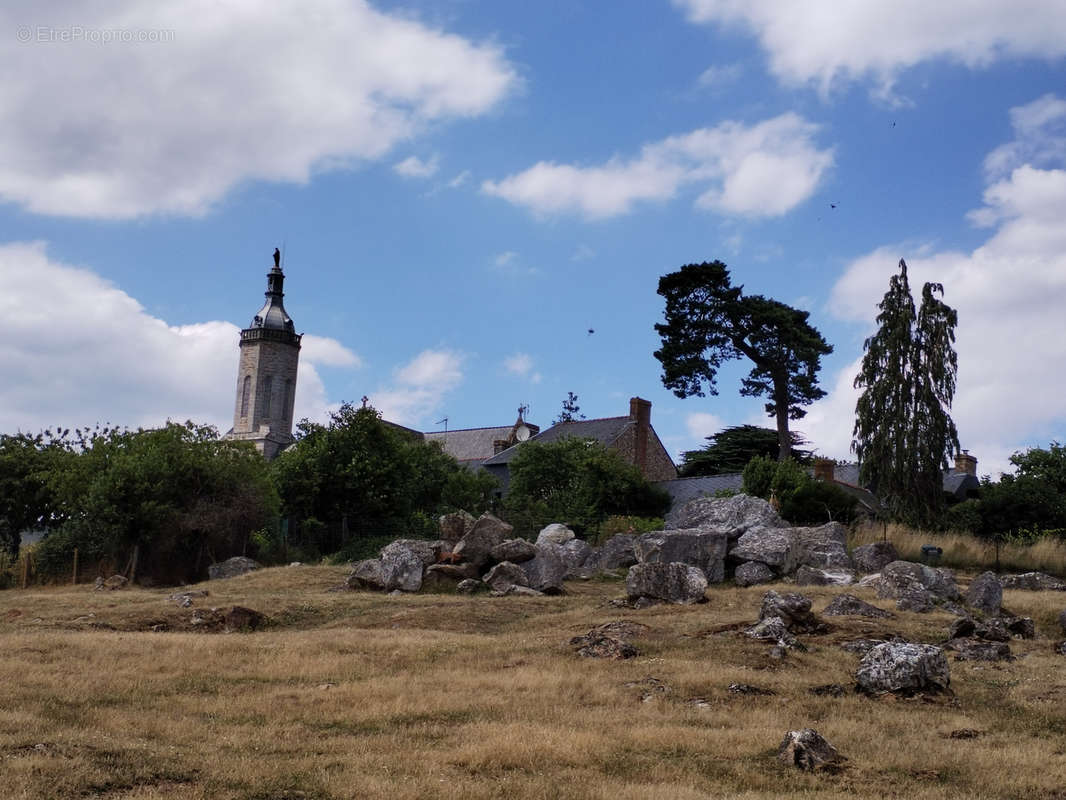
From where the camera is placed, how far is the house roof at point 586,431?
61.1 metres

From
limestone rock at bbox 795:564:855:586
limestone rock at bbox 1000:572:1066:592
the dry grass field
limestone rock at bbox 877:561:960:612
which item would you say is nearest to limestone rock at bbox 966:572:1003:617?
limestone rock at bbox 877:561:960:612

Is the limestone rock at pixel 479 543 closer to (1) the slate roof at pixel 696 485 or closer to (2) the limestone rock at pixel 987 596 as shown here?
(2) the limestone rock at pixel 987 596

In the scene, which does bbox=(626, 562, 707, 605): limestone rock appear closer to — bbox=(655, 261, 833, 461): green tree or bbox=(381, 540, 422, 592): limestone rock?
bbox=(381, 540, 422, 592): limestone rock

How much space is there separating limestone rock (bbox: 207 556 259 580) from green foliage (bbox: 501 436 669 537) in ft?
29.4

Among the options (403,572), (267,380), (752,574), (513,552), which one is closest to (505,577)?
(513,552)

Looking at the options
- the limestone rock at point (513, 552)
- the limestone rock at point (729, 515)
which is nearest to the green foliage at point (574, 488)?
the limestone rock at point (729, 515)

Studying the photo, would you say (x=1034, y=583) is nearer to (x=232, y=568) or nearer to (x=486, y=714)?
(x=486, y=714)

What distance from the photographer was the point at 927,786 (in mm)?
10461

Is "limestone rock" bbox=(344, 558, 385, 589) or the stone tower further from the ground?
the stone tower

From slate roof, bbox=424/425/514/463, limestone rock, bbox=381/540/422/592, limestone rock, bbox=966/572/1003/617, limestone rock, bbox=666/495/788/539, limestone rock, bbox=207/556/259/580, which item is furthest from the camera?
slate roof, bbox=424/425/514/463

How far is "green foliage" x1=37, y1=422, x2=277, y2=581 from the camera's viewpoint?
3603 centimetres

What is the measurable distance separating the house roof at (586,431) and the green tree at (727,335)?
6.09 m

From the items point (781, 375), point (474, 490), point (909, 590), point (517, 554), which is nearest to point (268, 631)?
point (517, 554)

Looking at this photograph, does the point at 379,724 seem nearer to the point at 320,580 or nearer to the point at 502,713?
the point at 502,713
